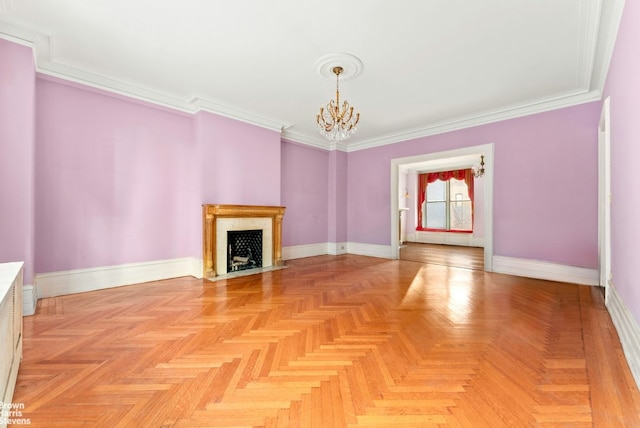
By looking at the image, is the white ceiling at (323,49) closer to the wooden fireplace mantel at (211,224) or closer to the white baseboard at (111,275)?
the wooden fireplace mantel at (211,224)

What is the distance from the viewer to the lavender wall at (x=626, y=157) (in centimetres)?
184

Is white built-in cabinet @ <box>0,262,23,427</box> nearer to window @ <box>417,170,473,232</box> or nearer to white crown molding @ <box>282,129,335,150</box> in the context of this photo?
white crown molding @ <box>282,129,335,150</box>

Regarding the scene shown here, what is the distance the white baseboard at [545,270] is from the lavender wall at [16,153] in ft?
19.7

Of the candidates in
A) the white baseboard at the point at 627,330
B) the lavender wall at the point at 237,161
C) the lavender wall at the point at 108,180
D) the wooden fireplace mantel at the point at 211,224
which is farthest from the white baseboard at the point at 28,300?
the white baseboard at the point at 627,330

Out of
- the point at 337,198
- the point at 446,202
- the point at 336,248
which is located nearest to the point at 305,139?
the point at 337,198

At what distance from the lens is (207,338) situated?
7.25ft

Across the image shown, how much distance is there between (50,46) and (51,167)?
127cm

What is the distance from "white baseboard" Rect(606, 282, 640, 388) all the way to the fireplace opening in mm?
4288

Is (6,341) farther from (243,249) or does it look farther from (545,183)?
(545,183)

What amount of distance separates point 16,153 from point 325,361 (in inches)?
134

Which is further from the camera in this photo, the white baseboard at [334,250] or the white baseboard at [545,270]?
the white baseboard at [334,250]

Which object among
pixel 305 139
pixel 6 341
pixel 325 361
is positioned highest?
pixel 305 139

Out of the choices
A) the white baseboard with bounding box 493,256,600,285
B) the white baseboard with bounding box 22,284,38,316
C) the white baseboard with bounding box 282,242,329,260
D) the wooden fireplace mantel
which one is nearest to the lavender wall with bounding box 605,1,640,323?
the white baseboard with bounding box 493,256,600,285

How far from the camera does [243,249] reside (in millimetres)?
4848
